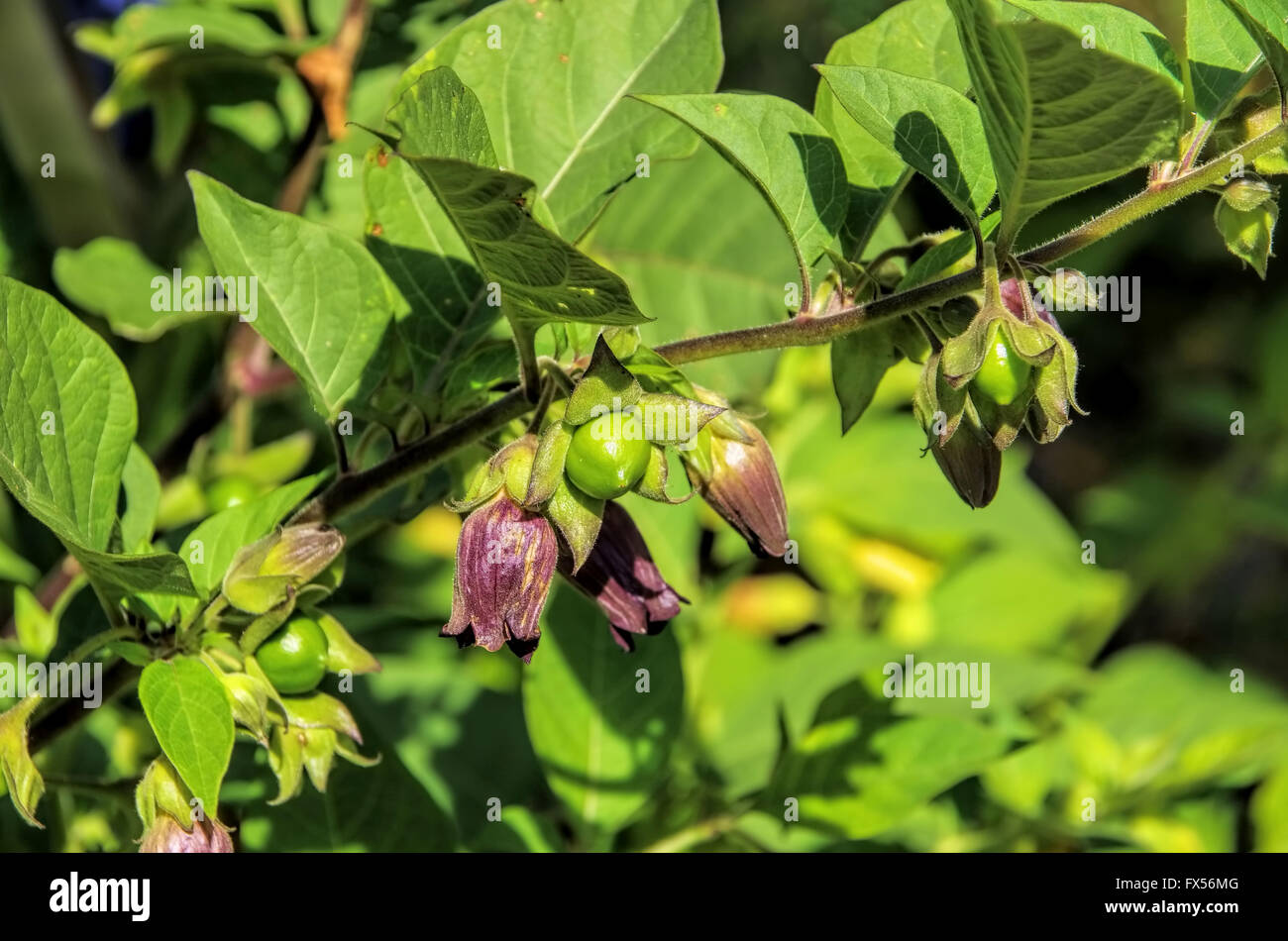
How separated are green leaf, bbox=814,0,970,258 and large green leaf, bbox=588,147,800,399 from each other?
49 centimetres

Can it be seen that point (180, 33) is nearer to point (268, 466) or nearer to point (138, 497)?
point (268, 466)

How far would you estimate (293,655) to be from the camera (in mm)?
755

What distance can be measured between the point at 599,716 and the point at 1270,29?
2.55 ft

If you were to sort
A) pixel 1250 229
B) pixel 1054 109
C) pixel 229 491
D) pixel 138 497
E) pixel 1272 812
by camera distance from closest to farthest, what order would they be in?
pixel 1054 109 → pixel 1250 229 → pixel 138 497 → pixel 229 491 → pixel 1272 812

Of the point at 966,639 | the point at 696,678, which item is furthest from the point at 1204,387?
the point at 696,678

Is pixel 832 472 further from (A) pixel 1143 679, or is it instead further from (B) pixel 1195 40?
(B) pixel 1195 40

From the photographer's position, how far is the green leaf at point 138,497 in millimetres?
913

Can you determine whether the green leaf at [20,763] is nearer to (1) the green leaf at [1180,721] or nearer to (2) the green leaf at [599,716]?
(2) the green leaf at [599,716]

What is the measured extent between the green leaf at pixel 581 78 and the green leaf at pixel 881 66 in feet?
0.29

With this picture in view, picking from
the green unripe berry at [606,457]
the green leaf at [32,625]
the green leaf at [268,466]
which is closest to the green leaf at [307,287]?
the green unripe berry at [606,457]

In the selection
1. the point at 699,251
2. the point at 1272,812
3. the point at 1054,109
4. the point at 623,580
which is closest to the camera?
the point at 1054,109

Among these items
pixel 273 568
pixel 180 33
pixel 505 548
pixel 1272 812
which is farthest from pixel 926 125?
pixel 1272 812

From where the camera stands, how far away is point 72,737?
3.37 ft
